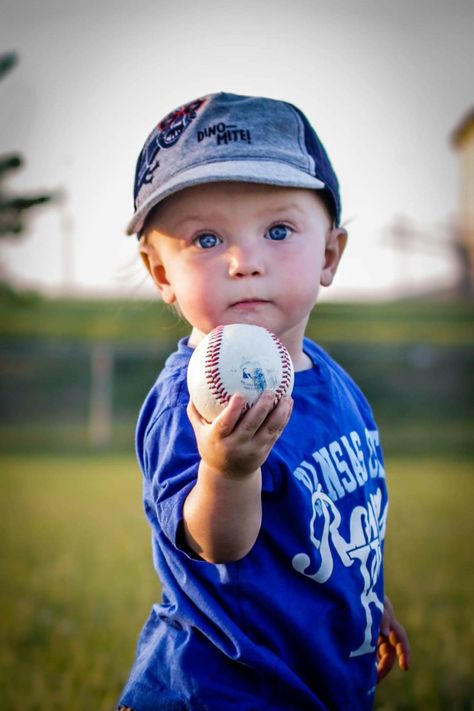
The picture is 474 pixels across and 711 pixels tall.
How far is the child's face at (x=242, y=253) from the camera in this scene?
1.75 meters

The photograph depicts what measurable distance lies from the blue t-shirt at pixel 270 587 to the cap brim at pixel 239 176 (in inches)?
Answer: 12.8

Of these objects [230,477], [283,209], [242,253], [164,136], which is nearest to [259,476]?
[230,477]

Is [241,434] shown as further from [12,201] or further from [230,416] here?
[12,201]

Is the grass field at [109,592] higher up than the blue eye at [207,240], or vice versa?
the blue eye at [207,240]

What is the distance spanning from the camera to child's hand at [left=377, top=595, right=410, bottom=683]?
7.32 feet

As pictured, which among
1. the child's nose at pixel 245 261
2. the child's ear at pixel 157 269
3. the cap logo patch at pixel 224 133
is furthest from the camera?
the child's ear at pixel 157 269

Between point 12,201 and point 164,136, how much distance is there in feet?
3.28

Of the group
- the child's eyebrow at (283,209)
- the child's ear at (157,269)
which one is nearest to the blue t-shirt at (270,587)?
the child's ear at (157,269)

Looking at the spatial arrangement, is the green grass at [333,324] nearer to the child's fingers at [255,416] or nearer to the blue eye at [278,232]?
the blue eye at [278,232]

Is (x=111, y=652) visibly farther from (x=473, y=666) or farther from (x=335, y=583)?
(x=335, y=583)

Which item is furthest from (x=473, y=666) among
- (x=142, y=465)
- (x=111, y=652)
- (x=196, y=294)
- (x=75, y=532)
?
(x=75, y=532)

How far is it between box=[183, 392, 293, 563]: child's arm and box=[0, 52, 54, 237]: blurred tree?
1.27m

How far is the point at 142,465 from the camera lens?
1.91 m

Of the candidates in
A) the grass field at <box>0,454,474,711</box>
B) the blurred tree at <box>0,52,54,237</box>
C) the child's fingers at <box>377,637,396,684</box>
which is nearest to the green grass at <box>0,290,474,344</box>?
the grass field at <box>0,454,474,711</box>
